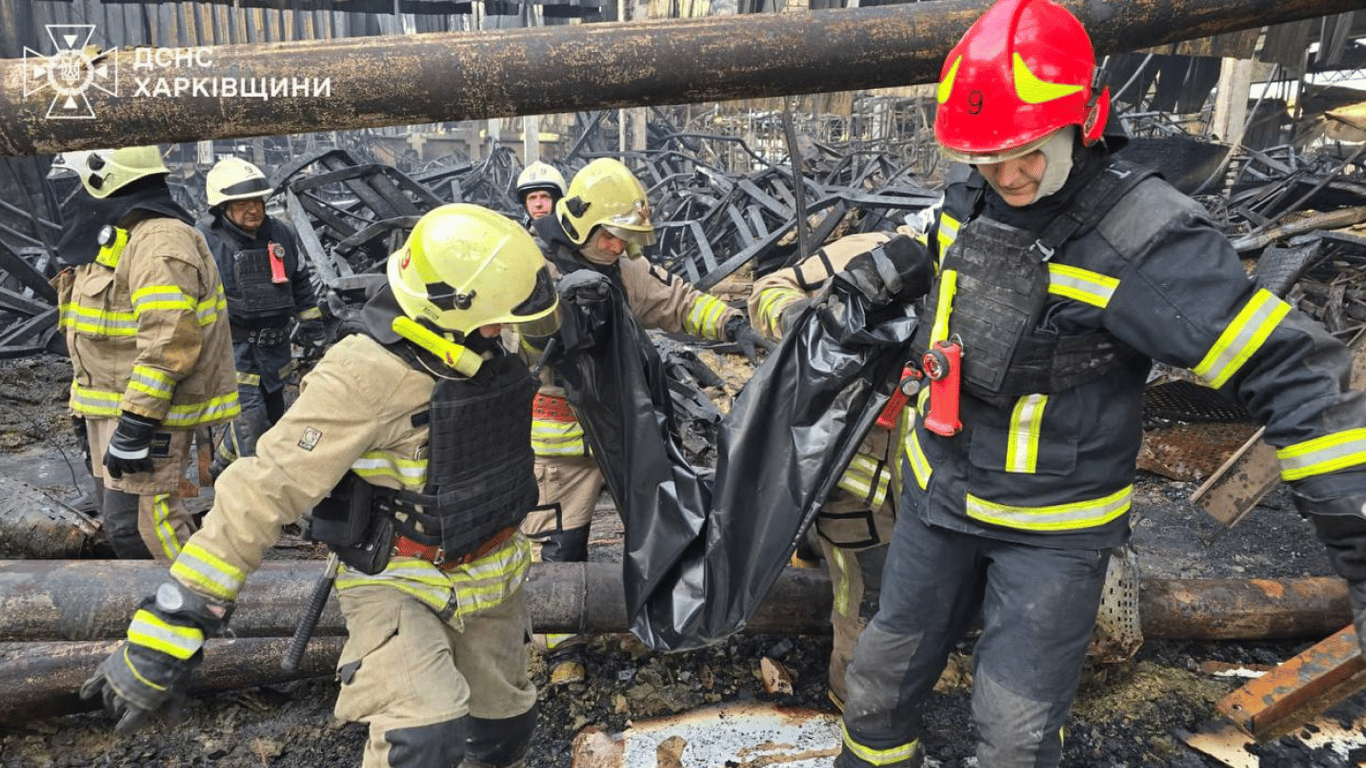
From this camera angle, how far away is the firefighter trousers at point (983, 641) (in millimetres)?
1967

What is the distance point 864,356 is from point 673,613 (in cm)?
101

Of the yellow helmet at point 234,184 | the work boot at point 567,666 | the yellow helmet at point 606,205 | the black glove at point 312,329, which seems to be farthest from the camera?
the black glove at point 312,329

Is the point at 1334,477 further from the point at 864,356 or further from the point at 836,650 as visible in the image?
the point at 836,650

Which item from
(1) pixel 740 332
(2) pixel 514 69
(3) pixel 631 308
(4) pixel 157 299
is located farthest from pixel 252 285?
(2) pixel 514 69

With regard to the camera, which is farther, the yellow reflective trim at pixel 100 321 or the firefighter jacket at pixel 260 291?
the firefighter jacket at pixel 260 291

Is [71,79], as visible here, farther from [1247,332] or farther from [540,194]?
[540,194]

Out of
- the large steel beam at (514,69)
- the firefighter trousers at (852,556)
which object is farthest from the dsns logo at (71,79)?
the firefighter trousers at (852,556)

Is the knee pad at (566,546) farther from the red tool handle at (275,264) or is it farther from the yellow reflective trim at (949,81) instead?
the red tool handle at (275,264)

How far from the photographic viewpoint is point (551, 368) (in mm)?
3098

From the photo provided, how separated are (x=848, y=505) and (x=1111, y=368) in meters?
1.10

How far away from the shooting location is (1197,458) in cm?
493

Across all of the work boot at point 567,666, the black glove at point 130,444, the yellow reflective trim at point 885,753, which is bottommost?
the work boot at point 567,666

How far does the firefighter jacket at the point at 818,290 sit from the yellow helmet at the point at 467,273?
0.95 metres

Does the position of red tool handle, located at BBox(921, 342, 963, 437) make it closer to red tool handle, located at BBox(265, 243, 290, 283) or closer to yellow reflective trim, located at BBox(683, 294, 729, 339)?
yellow reflective trim, located at BBox(683, 294, 729, 339)
